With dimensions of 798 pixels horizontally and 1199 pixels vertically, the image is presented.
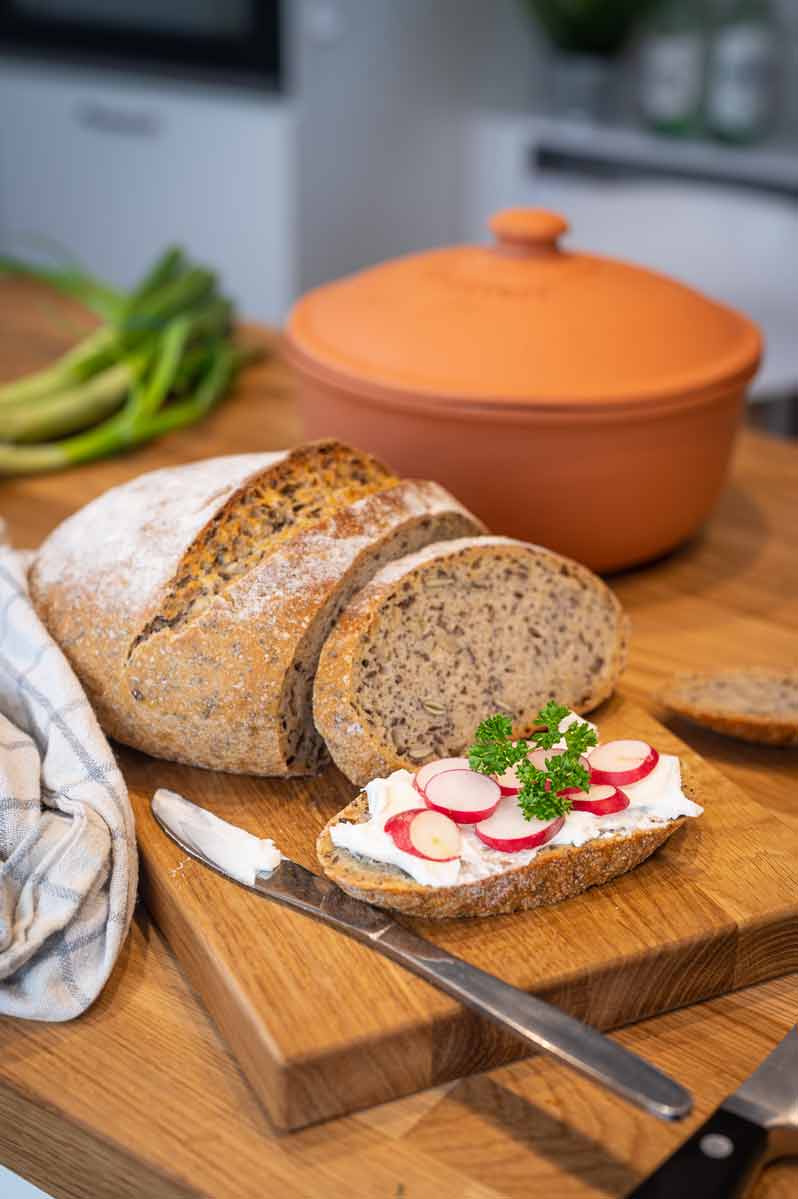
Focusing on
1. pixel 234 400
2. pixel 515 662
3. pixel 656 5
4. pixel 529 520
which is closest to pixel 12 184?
pixel 656 5

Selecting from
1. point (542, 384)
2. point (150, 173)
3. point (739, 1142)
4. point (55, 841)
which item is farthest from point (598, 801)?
point (150, 173)

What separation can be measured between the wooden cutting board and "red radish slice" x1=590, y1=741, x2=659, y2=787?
53 mm

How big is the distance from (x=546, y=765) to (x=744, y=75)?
10.3 ft

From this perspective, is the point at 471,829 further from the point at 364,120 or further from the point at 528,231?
the point at 364,120

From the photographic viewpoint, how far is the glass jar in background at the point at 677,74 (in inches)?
144

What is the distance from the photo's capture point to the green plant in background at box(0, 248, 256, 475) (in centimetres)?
187

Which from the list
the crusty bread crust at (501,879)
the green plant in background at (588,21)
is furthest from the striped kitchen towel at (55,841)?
the green plant in background at (588,21)

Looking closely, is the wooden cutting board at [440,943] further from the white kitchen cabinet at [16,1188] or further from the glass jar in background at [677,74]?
the glass jar in background at [677,74]

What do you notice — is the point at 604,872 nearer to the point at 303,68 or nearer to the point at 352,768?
the point at 352,768

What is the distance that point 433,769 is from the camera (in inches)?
37.7

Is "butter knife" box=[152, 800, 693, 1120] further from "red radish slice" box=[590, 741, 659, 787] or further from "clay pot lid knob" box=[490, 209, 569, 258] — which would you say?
"clay pot lid knob" box=[490, 209, 569, 258]

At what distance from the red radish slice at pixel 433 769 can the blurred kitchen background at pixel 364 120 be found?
2.50 meters

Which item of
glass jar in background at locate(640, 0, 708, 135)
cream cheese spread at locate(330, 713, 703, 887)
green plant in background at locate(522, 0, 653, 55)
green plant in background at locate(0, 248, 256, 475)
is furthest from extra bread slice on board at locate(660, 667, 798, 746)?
green plant in background at locate(522, 0, 653, 55)

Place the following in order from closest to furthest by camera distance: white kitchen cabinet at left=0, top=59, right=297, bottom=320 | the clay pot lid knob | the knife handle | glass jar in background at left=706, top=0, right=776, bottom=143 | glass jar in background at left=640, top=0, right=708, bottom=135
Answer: the knife handle → the clay pot lid knob → glass jar in background at left=706, top=0, right=776, bottom=143 → glass jar in background at left=640, top=0, right=708, bottom=135 → white kitchen cabinet at left=0, top=59, right=297, bottom=320
